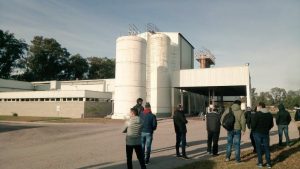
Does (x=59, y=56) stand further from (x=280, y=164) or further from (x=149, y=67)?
(x=280, y=164)

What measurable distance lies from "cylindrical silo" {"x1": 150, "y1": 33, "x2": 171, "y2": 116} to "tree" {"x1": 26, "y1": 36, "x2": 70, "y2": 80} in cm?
4604

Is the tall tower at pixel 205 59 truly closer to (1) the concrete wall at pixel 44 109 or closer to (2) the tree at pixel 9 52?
(1) the concrete wall at pixel 44 109

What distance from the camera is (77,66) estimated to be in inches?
3381

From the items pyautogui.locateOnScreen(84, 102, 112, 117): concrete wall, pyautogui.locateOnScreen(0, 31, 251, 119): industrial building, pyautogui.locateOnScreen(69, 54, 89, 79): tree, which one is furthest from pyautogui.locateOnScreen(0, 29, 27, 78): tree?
pyautogui.locateOnScreen(84, 102, 112, 117): concrete wall

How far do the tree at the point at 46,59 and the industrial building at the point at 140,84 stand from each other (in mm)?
31953

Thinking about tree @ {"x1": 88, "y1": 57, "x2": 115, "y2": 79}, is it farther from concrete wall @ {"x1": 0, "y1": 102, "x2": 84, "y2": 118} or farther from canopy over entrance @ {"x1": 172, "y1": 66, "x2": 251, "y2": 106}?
canopy over entrance @ {"x1": 172, "y1": 66, "x2": 251, "y2": 106}

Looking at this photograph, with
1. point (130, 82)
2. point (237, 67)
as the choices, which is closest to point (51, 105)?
point (130, 82)

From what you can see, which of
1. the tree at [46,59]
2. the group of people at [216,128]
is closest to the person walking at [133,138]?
the group of people at [216,128]

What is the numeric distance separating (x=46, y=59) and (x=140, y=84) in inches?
2034

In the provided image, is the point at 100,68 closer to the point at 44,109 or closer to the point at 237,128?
the point at 44,109

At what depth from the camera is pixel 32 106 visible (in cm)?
4688

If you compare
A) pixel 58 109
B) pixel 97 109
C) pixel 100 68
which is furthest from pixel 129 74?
pixel 100 68

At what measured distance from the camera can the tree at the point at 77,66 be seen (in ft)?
282

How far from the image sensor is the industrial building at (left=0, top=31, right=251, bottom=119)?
39375mm
